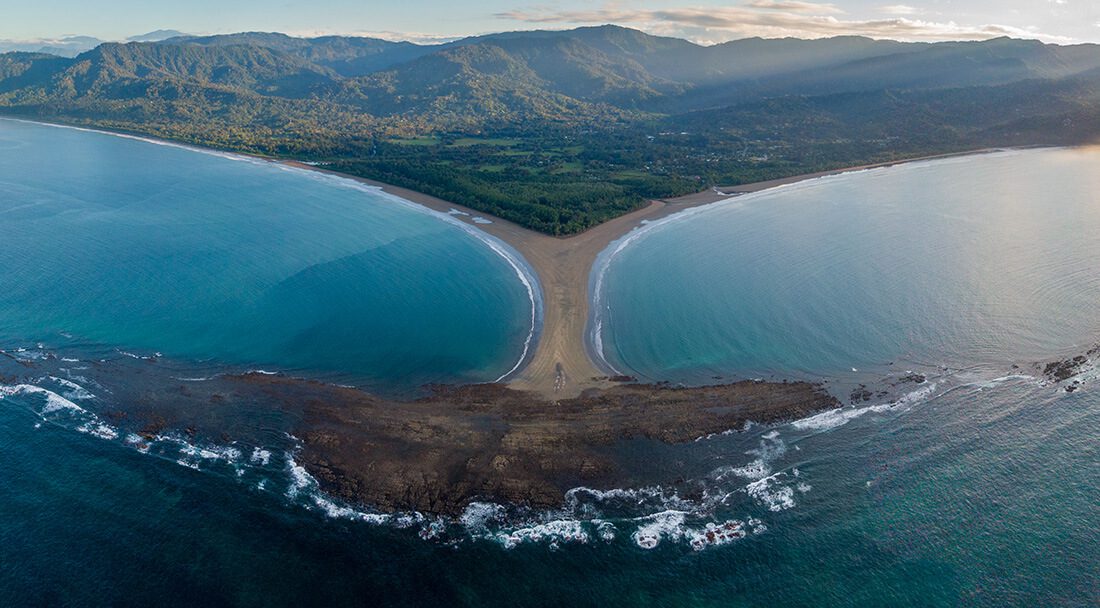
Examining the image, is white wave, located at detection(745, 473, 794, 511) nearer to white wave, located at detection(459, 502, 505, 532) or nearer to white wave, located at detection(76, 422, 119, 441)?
white wave, located at detection(459, 502, 505, 532)

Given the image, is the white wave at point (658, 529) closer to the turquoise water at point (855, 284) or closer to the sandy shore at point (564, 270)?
the sandy shore at point (564, 270)

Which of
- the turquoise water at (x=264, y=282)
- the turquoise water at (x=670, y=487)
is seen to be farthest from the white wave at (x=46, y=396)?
the turquoise water at (x=264, y=282)

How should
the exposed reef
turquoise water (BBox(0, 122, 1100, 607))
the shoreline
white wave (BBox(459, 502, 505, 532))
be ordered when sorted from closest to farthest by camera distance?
1. turquoise water (BBox(0, 122, 1100, 607))
2. white wave (BBox(459, 502, 505, 532))
3. the exposed reef
4. the shoreline

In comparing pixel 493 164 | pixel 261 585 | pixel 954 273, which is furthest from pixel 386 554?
pixel 493 164

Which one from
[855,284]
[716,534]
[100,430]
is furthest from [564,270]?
[100,430]

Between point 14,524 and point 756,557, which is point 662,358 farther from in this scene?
point 14,524

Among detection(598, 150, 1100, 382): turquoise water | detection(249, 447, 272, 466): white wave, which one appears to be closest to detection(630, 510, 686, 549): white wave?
detection(598, 150, 1100, 382): turquoise water
